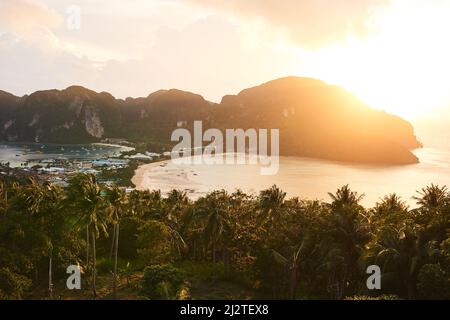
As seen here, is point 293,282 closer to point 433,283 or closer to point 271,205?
point 271,205

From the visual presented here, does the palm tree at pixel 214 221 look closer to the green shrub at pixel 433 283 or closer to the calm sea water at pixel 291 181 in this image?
the green shrub at pixel 433 283

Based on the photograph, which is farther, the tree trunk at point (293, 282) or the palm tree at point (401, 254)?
the tree trunk at point (293, 282)

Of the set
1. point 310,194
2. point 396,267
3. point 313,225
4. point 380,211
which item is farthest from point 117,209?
point 310,194

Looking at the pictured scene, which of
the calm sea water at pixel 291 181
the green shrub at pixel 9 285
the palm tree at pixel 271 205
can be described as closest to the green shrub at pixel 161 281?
the green shrub at pixel 9 285

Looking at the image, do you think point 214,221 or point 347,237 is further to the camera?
point 214,221

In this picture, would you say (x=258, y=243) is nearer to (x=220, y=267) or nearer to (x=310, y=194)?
(x=220, y=267)

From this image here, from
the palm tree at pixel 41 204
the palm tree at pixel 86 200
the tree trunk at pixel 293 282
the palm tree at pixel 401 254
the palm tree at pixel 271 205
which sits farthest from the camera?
the palm tree at pixel 271 205

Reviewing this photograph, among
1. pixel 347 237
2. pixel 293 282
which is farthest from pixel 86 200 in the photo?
pixel 347 237

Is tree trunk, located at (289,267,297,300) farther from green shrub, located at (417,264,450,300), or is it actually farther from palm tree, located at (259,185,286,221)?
green shrub, located at (417,264,450,300)
